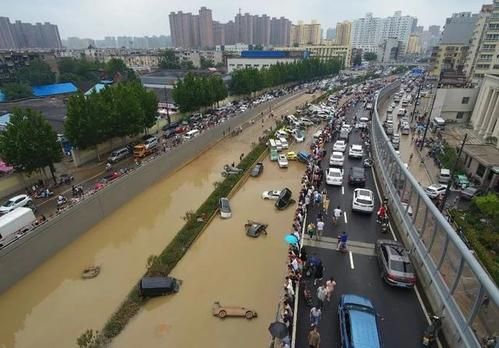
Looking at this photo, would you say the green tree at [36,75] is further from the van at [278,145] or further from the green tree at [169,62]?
the van at [278,145]

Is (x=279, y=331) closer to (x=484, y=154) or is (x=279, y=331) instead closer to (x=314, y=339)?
(x=314, y=339)

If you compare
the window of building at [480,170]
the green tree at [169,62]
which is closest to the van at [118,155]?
the window of building at [480,170]

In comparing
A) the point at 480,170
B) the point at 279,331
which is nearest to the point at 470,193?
the point at 480,170

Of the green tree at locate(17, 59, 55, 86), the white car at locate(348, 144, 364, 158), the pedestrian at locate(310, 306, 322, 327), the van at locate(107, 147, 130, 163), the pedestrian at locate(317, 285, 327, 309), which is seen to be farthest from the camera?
the green tree at locate(17, 59, 55, 86)

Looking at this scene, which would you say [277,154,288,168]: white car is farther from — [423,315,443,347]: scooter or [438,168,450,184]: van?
[423,315,443,347]: scooter

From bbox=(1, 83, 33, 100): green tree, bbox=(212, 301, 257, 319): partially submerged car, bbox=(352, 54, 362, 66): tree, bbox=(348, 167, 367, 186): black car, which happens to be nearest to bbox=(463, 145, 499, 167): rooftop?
bbox=(348, 167, 367, 186): black car
